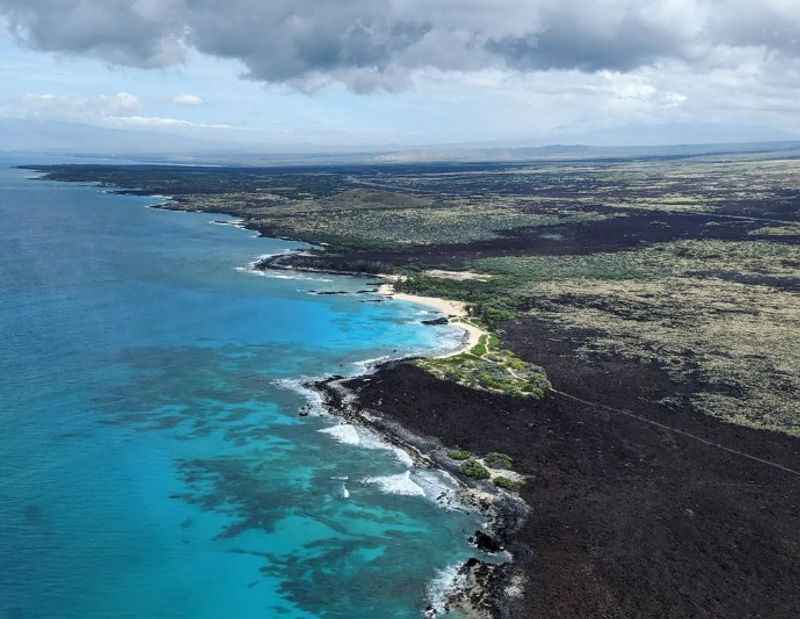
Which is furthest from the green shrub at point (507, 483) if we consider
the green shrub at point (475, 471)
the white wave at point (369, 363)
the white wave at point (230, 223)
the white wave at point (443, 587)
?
the white wave at point (230, 223)

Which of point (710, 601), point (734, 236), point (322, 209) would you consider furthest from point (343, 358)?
point (322, 209)

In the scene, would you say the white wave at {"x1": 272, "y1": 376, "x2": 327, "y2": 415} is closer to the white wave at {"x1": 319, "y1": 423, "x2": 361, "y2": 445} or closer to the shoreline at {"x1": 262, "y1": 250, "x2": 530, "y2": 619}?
the shoreline at {"x1": 262, "y1": 250, "x2": 530, "y2": 619}

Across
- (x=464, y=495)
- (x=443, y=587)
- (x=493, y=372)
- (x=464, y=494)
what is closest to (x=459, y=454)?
(x=464, y=494)

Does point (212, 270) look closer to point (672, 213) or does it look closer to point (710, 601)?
point (710, 601)

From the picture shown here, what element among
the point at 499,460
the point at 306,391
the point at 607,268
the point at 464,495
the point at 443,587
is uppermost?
the point at 306,391

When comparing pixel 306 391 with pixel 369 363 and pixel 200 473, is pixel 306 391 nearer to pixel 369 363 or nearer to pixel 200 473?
pixel 369 363

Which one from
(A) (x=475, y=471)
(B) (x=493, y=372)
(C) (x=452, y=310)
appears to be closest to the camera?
(A) (x=475, y=471)

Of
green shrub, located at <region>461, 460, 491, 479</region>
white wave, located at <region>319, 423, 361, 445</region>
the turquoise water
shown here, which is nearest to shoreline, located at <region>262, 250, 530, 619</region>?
green shrub, located at <region>461, 460, 491, 479</region>
